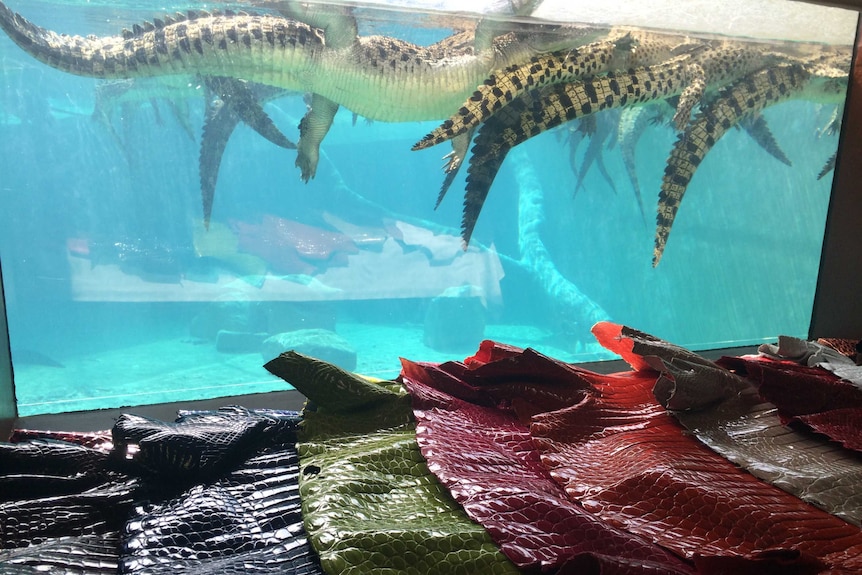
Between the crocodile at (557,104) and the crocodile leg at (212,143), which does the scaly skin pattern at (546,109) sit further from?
the crocodile leg at (212,143)

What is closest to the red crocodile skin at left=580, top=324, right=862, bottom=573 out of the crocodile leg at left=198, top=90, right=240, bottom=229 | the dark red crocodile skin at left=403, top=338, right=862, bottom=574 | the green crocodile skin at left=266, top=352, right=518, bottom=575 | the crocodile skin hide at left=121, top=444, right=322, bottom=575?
the dark red crocodile skin at left=403, top=338, right=862, bottom=574

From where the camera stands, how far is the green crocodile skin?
60cm

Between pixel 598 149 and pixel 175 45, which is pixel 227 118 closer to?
pixel 175 45

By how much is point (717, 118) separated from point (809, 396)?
90.4 inches

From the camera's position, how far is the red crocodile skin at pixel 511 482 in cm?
61

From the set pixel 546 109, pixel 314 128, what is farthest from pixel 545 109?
pixel 314 128

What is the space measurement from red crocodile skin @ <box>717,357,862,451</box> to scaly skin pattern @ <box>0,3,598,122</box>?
173 cm

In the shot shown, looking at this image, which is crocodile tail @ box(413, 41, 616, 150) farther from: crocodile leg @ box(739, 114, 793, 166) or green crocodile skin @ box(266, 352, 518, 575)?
green crocodile skin @ box(266, 352, 518, 575)

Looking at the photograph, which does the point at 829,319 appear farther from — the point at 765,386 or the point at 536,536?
the point at 536,536

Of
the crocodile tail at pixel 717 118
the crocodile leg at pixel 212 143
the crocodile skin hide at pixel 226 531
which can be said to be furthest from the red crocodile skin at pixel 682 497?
the crocodile tail at pixel 717 118


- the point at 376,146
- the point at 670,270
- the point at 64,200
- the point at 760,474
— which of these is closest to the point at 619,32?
the point at 376,146

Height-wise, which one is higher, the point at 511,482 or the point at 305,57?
the point at 305,57

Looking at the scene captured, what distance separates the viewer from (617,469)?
31.2 inches

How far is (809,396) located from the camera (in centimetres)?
102
